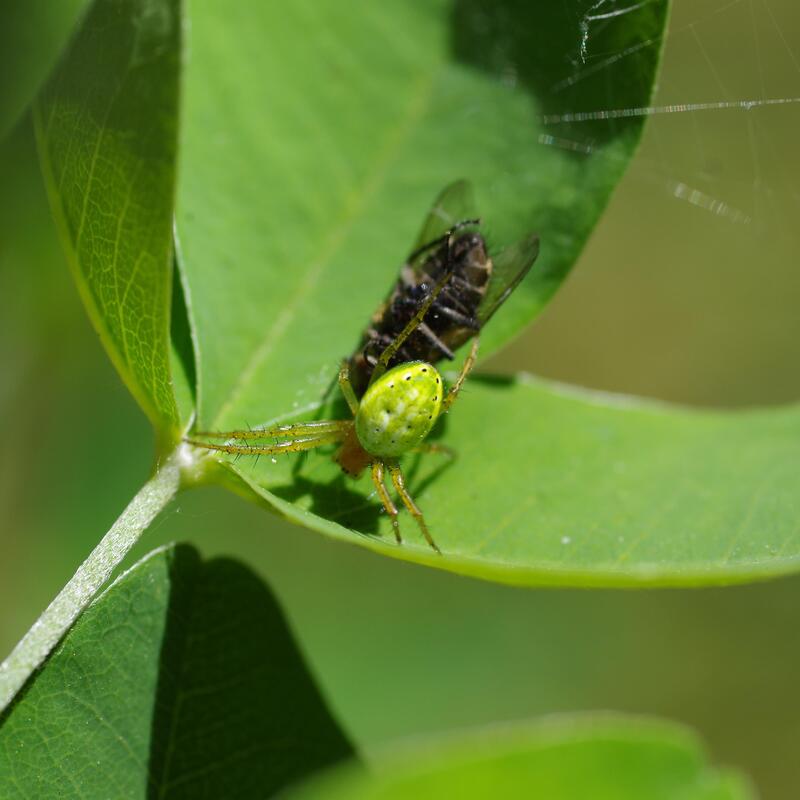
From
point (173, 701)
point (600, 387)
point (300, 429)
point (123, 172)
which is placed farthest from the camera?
point (600, 387)

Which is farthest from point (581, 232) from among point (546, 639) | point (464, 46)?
point (546, 639)

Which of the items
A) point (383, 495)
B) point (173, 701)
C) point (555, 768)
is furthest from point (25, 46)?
point (555, 768)

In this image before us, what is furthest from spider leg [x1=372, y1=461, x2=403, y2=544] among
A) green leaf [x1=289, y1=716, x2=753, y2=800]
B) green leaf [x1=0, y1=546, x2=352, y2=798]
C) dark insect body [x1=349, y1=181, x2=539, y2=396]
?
green leaf [x1=289, y1=716, x2=753, y2=800]

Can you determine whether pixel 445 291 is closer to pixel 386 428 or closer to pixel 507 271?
pixel 507 271

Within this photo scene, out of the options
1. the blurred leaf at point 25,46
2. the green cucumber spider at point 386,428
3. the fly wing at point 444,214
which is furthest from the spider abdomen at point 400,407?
the blurred leaf at point 25,46

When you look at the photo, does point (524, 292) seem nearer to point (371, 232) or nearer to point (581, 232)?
point (581, 232)

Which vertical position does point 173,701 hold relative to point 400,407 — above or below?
below

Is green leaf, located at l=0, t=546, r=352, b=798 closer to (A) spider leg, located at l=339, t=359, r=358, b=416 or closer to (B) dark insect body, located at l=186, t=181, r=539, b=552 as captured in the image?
(B) dark insect body, located at l=186, t=181, r=539, b=552
